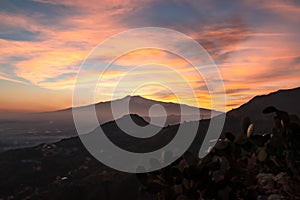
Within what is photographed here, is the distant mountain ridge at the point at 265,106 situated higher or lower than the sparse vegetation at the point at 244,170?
higher

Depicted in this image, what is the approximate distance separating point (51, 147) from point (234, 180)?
119745mm

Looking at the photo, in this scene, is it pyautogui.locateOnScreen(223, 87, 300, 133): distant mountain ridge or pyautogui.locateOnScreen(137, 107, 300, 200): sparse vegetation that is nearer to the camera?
pyautogui.locateOnScreen(137, 107, 300, 200): sparse vegetation

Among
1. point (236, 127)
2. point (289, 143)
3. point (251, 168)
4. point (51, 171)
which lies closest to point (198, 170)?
point (251, 168)

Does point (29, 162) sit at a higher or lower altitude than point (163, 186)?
lower

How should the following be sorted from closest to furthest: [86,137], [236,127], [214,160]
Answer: [214,160] < [236,127] < [86,137]

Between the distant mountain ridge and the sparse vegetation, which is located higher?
the distant mountain ridge

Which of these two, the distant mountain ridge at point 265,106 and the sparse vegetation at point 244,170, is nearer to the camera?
the sparse vegetation at point 244,170

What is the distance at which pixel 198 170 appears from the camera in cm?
700

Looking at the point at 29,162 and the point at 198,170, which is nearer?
the point at 198,170

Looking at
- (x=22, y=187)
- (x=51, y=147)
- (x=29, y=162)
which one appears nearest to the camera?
(x=22, y=187)

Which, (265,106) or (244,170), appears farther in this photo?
(265,106)

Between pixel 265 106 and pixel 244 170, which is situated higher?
pixel 265 106

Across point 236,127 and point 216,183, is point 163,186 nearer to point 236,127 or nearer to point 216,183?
point 216,183

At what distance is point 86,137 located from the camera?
14350cm
